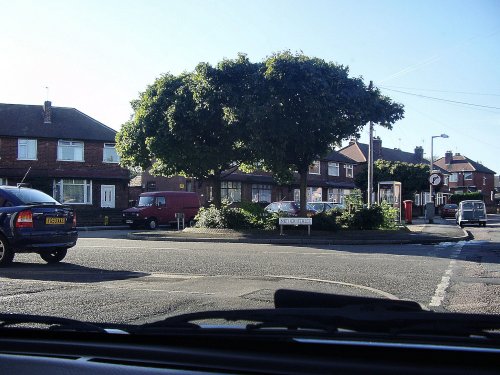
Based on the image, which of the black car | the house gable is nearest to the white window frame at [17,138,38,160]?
the house gable

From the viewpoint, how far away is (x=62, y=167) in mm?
37125

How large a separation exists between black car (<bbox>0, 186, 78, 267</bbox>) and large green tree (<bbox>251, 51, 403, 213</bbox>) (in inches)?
372

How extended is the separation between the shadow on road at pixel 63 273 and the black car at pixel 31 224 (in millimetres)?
382

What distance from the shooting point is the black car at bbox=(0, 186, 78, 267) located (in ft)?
33.2

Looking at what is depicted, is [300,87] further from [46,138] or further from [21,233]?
[46,138]

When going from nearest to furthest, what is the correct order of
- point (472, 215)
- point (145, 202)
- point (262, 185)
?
point (145, 202) < point (472, 215) < point (262, 185)

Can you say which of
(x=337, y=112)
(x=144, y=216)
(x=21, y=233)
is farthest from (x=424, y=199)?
(x=21, y=233)

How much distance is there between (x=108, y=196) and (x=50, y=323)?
37.0 meters

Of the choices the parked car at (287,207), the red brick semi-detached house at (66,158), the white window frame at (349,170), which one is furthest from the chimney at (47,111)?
the white window frame at (349,170)

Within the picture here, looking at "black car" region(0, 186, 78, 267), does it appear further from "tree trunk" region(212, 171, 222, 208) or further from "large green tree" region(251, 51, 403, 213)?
"tree trunk" region(212, 171, 222, 208)

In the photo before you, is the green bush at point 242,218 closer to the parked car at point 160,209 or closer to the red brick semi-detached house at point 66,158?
the parked car at point 160,209

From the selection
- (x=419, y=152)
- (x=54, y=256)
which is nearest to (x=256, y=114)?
(x=54, y=256)

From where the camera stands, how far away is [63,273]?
9.69 metres

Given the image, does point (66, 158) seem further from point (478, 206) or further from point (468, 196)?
point (468, 196)
